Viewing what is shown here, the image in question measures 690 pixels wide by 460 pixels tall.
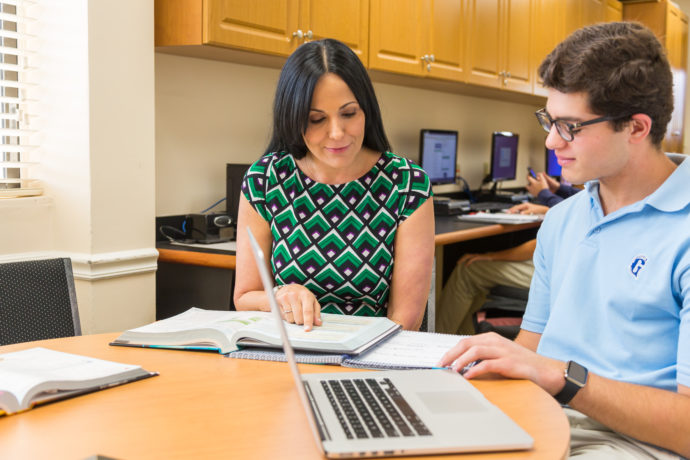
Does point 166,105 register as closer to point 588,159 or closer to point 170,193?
point 170,193

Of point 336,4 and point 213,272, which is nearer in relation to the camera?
point 213,272

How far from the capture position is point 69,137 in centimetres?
194

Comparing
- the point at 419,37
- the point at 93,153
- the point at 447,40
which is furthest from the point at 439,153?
the point at 93,153

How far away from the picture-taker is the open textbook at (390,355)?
106 cm

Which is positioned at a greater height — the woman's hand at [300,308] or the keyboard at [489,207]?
the keyboard at [489,207]

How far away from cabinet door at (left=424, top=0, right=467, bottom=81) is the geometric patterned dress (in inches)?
70.6

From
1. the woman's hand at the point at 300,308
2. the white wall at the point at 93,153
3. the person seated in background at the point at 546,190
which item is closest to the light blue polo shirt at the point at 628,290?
the woman's hand at the point at 300,308

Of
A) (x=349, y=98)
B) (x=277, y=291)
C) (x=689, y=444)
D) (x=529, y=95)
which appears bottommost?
(x=689, y=444)

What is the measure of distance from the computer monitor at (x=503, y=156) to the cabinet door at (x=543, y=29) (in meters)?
0.37

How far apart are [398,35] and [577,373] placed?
228 centimetres

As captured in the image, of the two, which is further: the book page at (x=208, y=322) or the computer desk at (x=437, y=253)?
the computer desk at (x=437, y=253)

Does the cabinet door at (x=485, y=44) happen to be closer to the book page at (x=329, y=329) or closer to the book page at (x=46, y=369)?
the book page at (x=329, y=329)

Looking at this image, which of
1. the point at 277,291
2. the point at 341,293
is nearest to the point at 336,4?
the point at 341,293

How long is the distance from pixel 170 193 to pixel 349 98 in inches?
48.0
